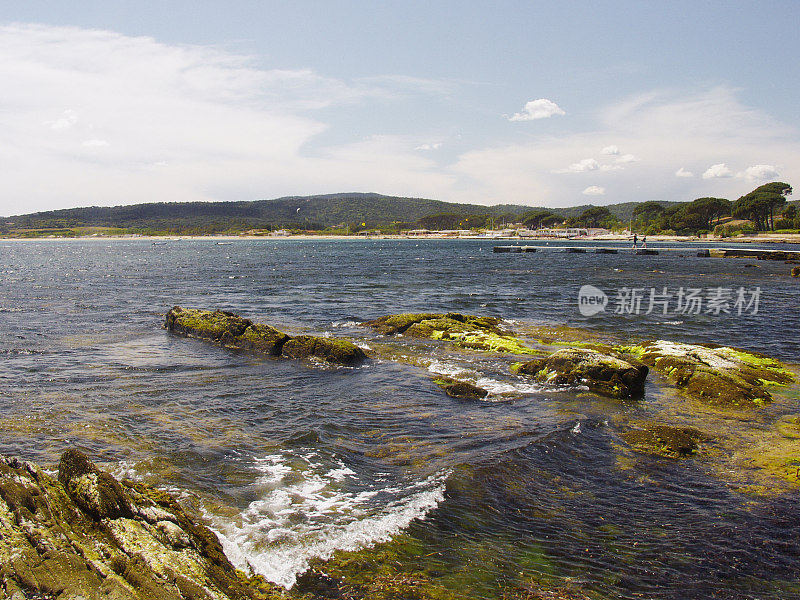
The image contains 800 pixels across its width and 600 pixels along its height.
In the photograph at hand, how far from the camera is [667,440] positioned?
1222cm

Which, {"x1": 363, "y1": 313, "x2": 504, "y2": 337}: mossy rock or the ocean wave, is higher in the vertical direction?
{"x1": 363, "y1": 313, "x2": 504, "y2": 337}: mossy rock

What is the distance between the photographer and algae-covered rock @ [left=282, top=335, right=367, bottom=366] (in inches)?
794

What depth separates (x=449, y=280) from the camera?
198ft

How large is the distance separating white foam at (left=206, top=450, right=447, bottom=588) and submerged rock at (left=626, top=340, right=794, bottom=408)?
11209 mm

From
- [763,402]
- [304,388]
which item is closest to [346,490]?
[304,388]

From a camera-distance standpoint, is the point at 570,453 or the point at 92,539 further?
the point at 570,453

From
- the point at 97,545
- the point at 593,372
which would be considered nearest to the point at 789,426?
the point at 593,372

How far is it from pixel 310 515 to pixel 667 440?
29.6 feet

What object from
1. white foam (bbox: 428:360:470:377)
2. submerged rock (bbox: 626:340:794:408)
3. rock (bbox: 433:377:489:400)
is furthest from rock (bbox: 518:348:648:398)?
rock (bbox: 433:377:489:400)

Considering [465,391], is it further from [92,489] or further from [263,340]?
[92,489]

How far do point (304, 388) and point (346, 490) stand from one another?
24.7 ft

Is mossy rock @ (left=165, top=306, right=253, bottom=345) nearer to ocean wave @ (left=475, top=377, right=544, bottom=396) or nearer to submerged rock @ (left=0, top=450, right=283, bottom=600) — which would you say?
ocean wave @ (left=475, top=377, right=544, bottom=396)

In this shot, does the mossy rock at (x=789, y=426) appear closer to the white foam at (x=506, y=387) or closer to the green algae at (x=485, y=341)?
the white foam at (x=506, y=387)

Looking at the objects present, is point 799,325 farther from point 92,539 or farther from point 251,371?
point 92,539
